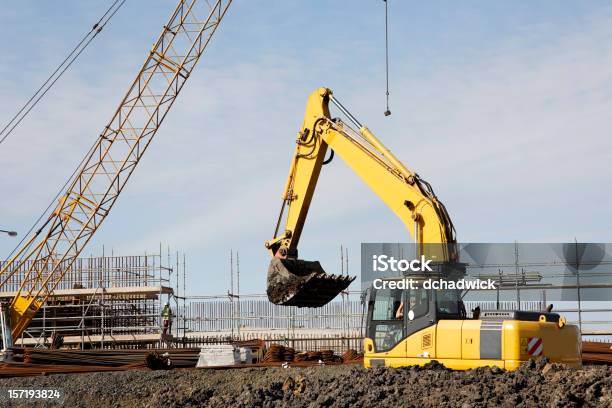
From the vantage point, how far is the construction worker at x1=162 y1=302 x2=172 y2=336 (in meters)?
37.5

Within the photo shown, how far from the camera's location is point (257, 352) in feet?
88.8

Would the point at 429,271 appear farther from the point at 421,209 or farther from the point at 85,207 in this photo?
the point at 85,207

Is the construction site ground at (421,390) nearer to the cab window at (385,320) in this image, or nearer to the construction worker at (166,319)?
the cab window at (385,320)

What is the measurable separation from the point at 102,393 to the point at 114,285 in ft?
65.3

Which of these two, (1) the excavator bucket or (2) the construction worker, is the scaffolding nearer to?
(2) the construction worker

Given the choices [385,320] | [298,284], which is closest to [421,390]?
[385,320]

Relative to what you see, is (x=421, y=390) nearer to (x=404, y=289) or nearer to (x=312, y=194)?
(x=404, y=289)

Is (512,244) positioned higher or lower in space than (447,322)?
higher

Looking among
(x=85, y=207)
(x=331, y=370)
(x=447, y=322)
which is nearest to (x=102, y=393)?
(x=331, y=370)

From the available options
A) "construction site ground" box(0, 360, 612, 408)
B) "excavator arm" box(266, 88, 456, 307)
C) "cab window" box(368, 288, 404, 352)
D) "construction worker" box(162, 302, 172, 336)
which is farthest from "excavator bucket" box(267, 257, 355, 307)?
"construction worker" box(162, 302, 172, 336)

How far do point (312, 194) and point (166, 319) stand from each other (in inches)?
665

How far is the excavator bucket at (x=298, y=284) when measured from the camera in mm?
21359

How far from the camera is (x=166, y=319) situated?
124 ft

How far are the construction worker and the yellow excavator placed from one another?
16.1m
